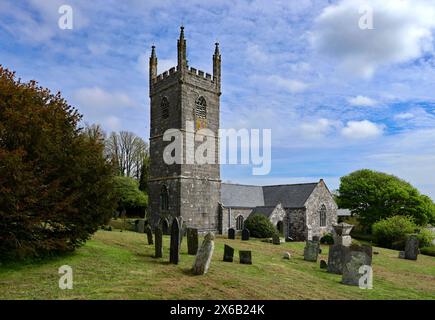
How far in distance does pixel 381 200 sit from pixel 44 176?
40.4m

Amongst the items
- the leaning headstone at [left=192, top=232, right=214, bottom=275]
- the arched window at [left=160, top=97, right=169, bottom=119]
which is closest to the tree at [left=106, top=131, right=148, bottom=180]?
the arched window at [left=160, top=97, right=169, bottom=119]

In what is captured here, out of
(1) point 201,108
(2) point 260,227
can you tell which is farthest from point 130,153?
(2) point 260,227

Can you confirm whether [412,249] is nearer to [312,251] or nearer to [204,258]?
[312,251]

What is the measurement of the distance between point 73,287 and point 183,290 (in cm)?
288

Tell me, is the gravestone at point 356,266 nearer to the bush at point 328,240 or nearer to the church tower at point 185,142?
the church tower at point 185,142

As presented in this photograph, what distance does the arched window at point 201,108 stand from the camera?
28.7m

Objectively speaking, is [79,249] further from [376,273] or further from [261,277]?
[376,273]

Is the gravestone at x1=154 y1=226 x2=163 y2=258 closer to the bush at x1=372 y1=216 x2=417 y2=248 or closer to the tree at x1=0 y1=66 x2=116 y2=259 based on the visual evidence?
the tree at x1=0 y1=66 x2=116 y2=259

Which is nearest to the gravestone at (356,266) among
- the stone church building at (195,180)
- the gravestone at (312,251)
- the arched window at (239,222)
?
the gravestone at (312,251)

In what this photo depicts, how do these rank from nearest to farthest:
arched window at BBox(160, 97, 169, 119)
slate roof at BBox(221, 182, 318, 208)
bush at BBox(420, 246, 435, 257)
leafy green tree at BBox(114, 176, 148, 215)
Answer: bush at BBox(420, 246, 435, 257) → arched window at BBox(160, 97, 169, 119) → slate roof at BBox(221, 182, 318, 208) → leafy green tree at BBox(114, 176, 148, 215)

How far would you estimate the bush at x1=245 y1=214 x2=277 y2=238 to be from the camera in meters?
28.1

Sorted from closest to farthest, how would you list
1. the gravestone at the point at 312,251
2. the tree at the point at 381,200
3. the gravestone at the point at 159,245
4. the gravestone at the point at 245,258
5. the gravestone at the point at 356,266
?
the gravestone at the point at 356,266, the gravestone at the point at 159,245, the gravestone at the point at 245,258, the gravestone at the point at 312,251, the tree at the point at 381,200

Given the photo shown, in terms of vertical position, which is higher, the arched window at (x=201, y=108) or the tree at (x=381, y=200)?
the arched window at (x=201, y=108)
